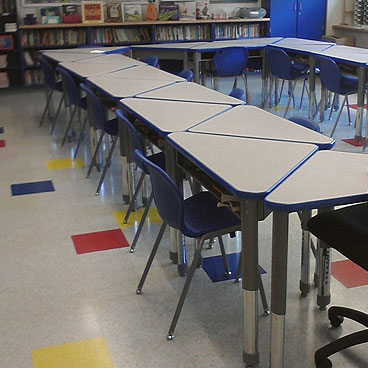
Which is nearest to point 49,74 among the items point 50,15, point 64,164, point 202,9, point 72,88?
point 72,88

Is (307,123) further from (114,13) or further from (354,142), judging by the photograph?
(114,13)

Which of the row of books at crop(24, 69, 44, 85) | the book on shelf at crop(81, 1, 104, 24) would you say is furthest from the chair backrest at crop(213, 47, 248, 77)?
the row of books at crop(24, 69, 44, 85)

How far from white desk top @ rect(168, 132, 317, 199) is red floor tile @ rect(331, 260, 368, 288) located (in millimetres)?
809

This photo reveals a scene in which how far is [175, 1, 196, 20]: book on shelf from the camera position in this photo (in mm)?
9406

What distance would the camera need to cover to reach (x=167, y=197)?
2.48 m

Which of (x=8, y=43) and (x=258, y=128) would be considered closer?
(x=258, y=128)

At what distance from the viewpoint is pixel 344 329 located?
2.61 meters

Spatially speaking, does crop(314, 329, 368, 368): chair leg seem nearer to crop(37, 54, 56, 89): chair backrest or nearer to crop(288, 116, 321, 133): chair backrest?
crop(288, 116, 321, 133): chair backrest

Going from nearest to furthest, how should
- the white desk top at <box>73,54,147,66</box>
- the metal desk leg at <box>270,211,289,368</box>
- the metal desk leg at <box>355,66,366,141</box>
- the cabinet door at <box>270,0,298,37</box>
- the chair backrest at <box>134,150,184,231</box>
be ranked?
the metal desk leg at <box>270,211,289,368</box> < the chair backrest at <box>134,150,184,231</box> < the metal desk leg at <box>355,66,366,141</box> < the white desk top at <box>73,54,147,66</box> < the cabinet door at <box>270,0,298,37</box>

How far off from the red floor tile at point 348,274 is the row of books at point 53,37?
6.77 metres

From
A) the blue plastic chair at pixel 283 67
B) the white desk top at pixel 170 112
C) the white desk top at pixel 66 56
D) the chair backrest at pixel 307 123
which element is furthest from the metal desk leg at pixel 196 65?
the chair backrest at pixel 307 123

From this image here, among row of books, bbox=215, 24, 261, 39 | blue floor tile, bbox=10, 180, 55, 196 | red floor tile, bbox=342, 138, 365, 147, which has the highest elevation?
row of books, bbox=215, 24, 261, 39

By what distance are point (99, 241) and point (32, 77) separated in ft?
19.3

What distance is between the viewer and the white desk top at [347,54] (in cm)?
544
